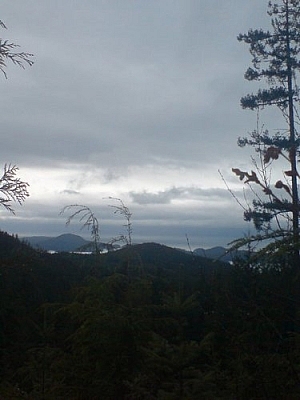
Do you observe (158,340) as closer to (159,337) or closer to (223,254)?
(159,337)

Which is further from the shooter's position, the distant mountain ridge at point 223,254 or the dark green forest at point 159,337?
the dark green forest at point 159,337

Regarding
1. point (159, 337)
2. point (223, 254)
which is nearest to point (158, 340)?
point (159, 337)

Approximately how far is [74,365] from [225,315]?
2698 mm

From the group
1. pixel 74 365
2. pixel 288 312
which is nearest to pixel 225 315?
pixel 288 312

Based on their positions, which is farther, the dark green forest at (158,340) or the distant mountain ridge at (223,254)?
the dark green forest at (158,340)

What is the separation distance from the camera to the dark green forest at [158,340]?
8055 millimetres

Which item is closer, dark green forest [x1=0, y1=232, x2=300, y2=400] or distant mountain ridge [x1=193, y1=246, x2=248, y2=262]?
distant mountain ridge [x1=193, y1=246, x2=248, y2=262]

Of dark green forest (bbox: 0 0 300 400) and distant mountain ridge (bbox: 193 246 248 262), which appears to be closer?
distant mountain ridge (bbox: 193 246 248 262)

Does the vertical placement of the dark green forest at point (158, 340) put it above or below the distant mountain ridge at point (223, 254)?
below

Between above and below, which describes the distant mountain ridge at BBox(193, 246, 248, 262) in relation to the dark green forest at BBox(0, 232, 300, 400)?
above

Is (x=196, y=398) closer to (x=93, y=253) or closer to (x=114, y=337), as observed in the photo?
(x=114, y=337)

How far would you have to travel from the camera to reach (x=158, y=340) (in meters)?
8.12

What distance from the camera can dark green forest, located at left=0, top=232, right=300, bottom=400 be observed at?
26.4 feet

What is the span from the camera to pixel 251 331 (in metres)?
9.75
